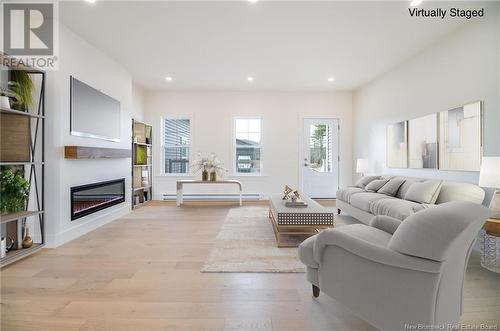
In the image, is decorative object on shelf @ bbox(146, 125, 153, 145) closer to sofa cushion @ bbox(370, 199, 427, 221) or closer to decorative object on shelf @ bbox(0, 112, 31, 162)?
decorative object on shelf @ bbox(0, 112, 31, 162)

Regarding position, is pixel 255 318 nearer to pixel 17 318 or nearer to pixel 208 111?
pixel 17 318

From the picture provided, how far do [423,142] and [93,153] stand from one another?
16.4ft

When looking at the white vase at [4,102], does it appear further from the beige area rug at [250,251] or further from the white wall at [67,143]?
the beige area rug at [250,251]

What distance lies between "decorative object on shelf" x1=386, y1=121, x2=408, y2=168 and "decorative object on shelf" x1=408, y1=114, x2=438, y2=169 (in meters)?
0.12

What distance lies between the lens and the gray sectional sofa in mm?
3047

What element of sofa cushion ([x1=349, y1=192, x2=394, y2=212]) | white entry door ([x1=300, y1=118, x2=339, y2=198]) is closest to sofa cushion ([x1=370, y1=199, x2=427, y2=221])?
sofa cushion ([x1=349, y1=192, x2=394, y2=212])

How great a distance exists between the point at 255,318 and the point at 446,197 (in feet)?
9.42

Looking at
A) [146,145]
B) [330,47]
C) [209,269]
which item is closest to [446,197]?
[330,47]

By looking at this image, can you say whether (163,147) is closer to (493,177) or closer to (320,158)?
(320,158)

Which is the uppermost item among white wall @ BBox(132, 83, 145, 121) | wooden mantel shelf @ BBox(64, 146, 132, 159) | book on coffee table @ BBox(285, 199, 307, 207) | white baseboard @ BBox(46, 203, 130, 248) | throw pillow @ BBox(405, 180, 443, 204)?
white wall @ BBox(132, 83, 145, 121)

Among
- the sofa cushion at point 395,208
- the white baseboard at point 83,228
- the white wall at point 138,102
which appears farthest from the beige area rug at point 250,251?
the white wall at point 138,102

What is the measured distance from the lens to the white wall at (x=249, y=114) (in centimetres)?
673

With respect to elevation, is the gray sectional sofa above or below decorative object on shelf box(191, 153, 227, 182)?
below

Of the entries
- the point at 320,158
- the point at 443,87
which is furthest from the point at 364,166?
the point at 443,87
